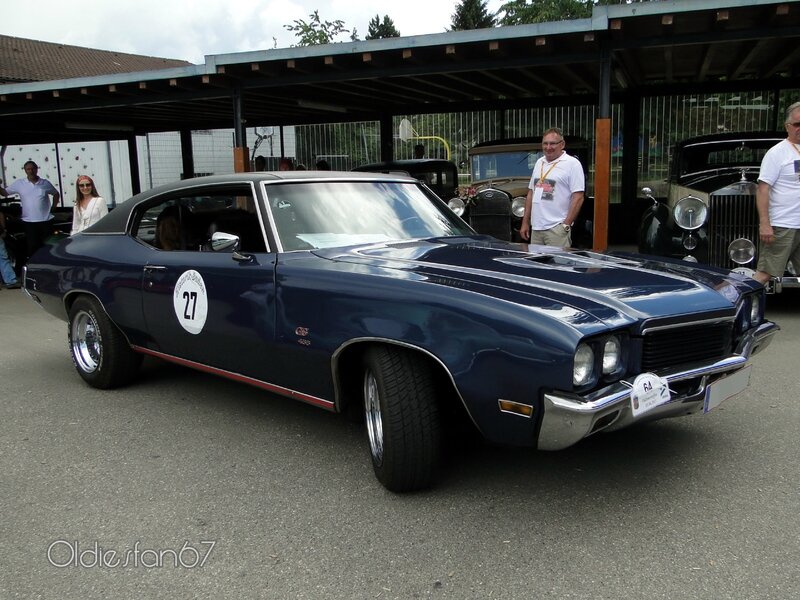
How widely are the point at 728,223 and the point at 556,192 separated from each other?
81.1 inches

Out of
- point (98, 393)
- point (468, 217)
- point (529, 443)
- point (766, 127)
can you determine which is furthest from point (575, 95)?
point (529, 443)

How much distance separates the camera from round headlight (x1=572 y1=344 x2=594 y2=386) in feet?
8.57

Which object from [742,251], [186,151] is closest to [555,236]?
[742,251]

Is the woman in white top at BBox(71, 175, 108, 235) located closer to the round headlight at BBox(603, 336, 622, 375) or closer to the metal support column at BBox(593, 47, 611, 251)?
the metal support column at BBox(593, 47, 611, 251)

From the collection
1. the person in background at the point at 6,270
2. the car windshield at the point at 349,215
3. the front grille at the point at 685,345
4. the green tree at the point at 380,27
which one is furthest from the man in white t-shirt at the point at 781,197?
the green tree at the point at 380,27

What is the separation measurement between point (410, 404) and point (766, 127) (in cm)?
1465

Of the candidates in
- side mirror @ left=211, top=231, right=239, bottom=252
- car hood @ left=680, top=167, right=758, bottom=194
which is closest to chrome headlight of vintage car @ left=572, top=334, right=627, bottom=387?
side mirror @ left=211, top=231, right=239, bottom=252

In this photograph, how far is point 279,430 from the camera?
406 centimetres

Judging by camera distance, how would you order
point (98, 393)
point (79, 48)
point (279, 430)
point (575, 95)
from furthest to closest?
1. point (79, 48)
2. point (575, 95)
3. point (98, 393)
4. point (279, 430)

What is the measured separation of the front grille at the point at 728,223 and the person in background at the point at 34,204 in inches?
352

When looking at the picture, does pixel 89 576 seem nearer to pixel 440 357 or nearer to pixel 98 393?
pixel 440 357

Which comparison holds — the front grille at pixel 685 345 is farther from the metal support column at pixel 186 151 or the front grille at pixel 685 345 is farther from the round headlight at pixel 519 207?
the metal support column at pixel 186 151

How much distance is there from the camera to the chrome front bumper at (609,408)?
2546mm

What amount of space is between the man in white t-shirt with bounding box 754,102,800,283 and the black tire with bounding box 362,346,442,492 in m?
4.17
